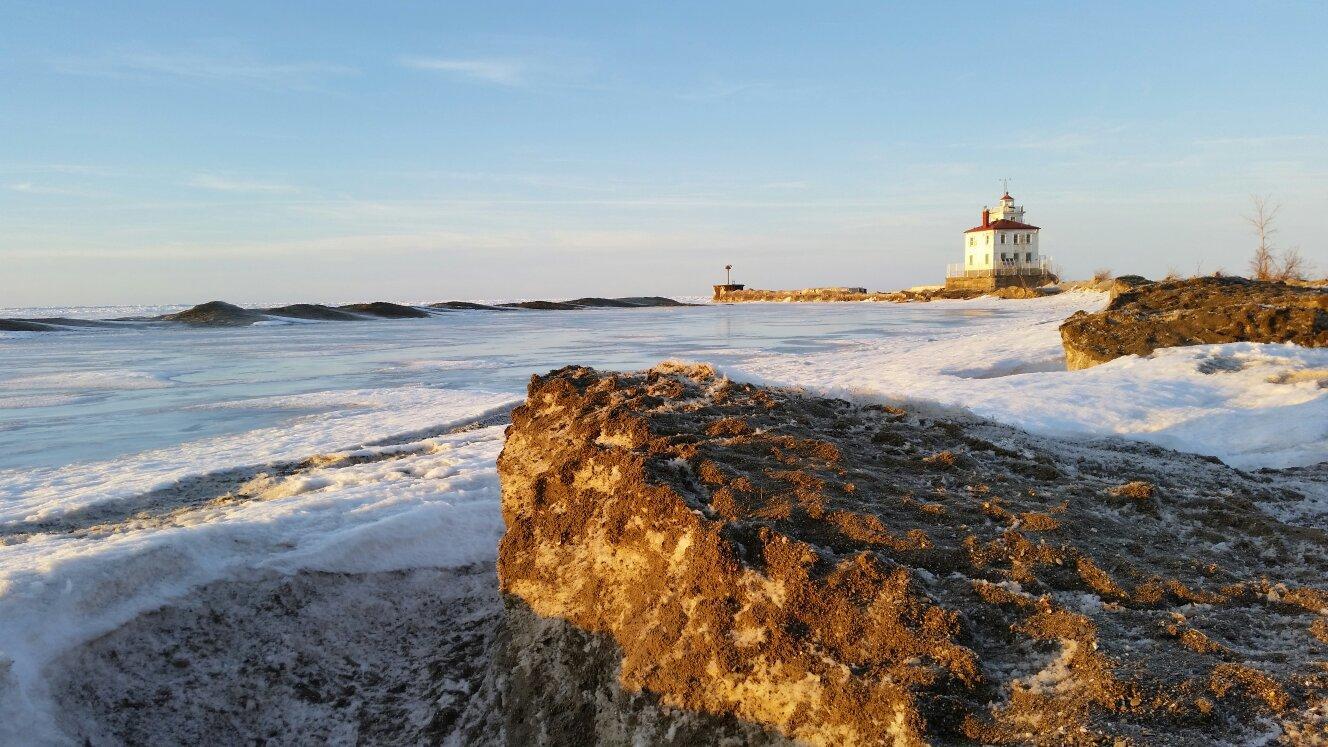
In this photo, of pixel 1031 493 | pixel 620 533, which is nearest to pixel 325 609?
pixel 620 533

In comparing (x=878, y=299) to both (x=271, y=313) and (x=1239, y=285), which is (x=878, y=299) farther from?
(x=1239, y=285)

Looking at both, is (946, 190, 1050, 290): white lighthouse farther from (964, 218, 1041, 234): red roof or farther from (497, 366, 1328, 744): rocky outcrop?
(497, 366, 1328, 744): rocky outcrop

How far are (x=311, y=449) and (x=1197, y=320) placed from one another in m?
9.12

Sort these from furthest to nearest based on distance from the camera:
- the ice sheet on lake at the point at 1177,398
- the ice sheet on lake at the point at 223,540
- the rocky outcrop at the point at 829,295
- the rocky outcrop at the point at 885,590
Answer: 1. the rocky outcrop at the point at 829,295
2. the ice sheet on lake at the point at 1177,398
3. the ice sheet on lake at the point at 223,540
4. the rocky outcrop at the point at 885,590

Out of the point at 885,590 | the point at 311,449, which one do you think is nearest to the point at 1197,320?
the point at 885,590

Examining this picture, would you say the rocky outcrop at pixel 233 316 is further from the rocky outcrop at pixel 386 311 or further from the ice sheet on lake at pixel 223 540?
the ice sheet on lake at pixel 223 540

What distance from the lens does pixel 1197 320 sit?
29.1ft

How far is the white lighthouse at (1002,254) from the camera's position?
62281mm

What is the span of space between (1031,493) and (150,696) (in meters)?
3.12

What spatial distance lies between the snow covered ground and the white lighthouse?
53.0 metres

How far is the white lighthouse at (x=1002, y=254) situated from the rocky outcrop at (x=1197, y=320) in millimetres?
55112

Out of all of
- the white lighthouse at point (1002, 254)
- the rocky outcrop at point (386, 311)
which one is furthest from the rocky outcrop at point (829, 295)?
the rocky outcrop at point (386, 311)

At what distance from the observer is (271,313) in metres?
41.7

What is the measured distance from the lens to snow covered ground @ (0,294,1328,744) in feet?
10.1
